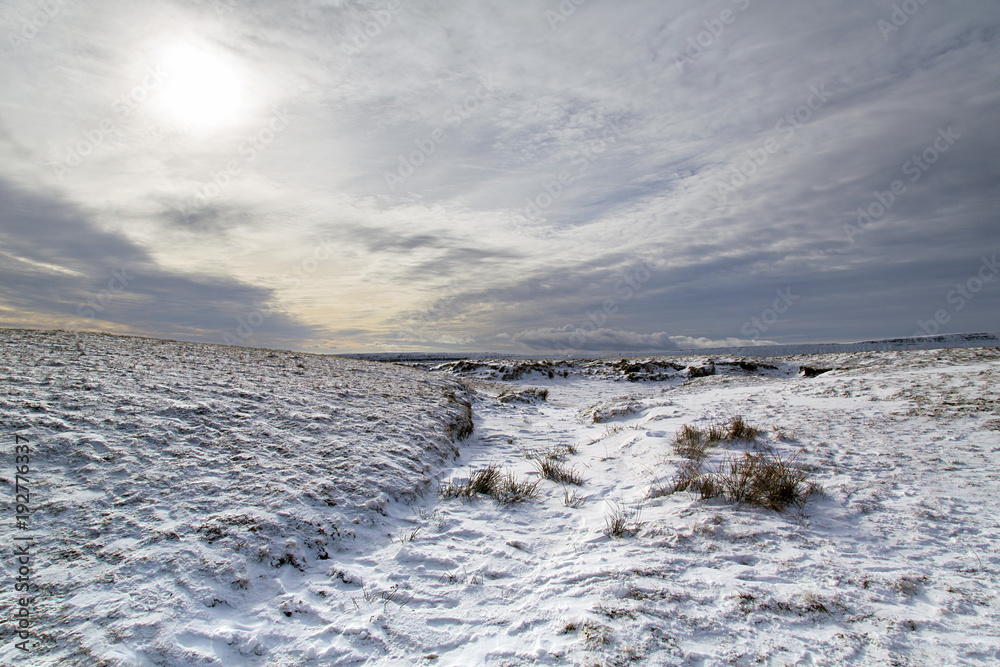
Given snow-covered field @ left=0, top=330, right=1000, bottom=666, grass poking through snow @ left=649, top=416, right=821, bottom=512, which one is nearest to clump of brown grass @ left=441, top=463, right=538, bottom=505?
snow-covered field @ left=0, top=330, right=1000, bottom=666

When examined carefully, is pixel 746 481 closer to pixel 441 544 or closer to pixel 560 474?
pixel 560 474

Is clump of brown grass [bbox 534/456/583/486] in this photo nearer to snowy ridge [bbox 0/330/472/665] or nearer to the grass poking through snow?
the grass poking through snow

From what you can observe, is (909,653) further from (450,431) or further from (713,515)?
(450,431)

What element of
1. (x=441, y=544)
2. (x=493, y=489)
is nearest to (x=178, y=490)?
(x=441, y=544)

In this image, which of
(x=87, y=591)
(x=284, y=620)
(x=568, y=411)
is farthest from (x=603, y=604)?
(x=568, y=411)

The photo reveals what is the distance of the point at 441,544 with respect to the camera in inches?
181

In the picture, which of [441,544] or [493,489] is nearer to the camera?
[441,544]

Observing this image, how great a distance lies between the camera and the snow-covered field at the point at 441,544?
292cm

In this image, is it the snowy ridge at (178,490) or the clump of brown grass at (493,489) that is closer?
the snowy ridge at (178,490)

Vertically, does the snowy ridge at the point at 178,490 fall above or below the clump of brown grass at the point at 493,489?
above

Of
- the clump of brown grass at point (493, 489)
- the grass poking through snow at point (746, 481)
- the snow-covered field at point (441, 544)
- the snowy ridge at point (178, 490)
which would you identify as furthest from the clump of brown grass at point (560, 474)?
the snowy ridge at point (178, 490)

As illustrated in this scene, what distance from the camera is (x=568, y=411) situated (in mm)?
16344

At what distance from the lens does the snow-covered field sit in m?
2.92

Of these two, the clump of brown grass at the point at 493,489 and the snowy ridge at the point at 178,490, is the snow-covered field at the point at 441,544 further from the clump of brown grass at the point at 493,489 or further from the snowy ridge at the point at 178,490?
the clump of brown grass at the point at 493,489
